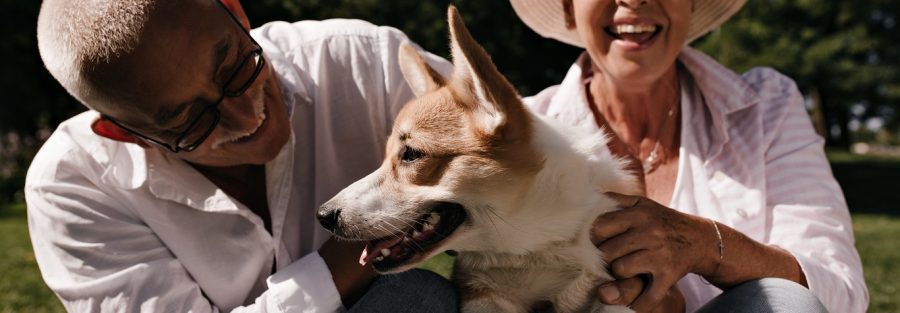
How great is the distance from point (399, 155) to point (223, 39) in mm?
519

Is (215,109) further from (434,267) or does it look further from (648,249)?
(434,267)

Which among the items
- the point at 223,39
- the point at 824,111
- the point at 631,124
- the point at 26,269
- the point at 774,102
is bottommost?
the point at 824,111

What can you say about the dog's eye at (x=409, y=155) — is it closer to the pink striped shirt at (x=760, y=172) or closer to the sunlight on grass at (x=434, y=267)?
the sunlight on grass at (x=434, y=267)

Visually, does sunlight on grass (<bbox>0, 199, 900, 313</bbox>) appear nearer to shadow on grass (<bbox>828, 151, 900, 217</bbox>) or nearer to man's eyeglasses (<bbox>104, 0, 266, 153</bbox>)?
man's eyeglasses (<bbox>104, 0, 266, 153</bbox>)

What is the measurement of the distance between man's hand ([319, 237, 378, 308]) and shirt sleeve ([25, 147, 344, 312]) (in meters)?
0.02

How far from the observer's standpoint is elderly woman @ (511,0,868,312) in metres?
1.91

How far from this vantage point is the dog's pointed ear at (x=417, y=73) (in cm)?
217

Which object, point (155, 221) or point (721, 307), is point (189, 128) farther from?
point (721, 307)

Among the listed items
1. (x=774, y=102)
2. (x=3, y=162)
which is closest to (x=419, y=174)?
(x=774, y=102)

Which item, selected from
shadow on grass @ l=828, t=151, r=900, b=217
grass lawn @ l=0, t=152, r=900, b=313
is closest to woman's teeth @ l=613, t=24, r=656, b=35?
grass lawn @ l=0, t=152, r=900, b=313

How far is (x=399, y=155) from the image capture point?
1.97 meters

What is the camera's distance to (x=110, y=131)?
6.63 feet

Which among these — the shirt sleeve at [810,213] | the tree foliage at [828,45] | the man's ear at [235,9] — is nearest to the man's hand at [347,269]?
the man's ear at [235,9]

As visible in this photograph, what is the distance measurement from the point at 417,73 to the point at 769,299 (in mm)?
1115
